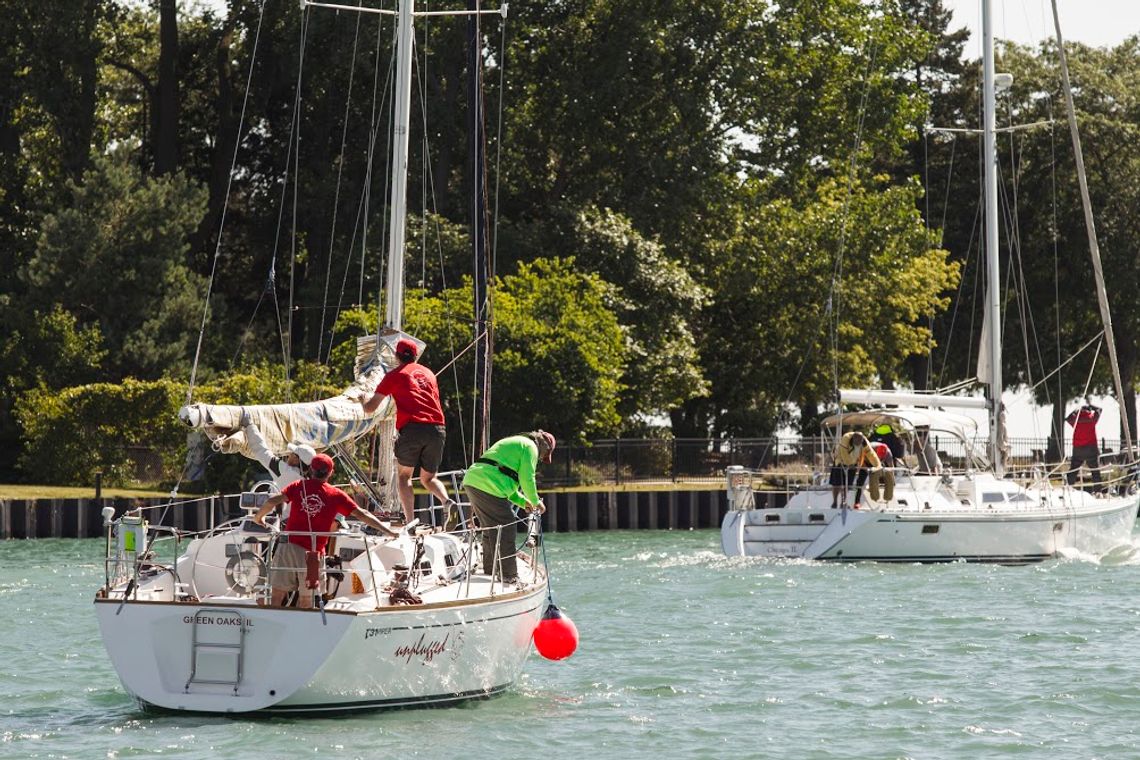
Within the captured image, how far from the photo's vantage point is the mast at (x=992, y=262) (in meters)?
37.6

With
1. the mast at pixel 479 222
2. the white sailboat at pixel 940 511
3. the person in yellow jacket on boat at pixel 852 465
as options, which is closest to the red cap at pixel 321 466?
the mast at pixel 479 222

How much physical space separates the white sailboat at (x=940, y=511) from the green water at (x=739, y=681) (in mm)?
1675

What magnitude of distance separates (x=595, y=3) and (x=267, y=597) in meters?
44.1

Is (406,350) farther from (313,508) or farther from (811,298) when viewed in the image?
(811,298)

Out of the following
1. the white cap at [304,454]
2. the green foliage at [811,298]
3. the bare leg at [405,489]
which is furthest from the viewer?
the green foliage at [811,298]

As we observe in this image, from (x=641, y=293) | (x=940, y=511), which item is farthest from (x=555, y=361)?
(x=940, y=511)

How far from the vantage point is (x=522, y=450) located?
19016 mm

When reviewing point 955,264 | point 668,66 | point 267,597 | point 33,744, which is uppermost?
point 668,66

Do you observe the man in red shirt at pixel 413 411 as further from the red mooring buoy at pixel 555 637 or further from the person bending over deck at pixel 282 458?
the red mooring buoy at pixel 555 637

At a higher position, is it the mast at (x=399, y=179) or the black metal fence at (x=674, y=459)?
the mast at (x=399, y=179)

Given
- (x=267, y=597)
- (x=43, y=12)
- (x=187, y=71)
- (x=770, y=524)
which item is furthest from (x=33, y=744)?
(x=187, y=71)

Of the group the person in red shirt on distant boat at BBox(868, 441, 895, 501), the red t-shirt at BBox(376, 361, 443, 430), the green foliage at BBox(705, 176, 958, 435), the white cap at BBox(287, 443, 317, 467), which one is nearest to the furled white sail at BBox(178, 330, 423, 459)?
the red t-shirt at BBox(376, 361, 443, 430)

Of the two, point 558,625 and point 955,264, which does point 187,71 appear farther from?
point 558,625

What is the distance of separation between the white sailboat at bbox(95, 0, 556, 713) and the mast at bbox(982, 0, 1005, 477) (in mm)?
19774
